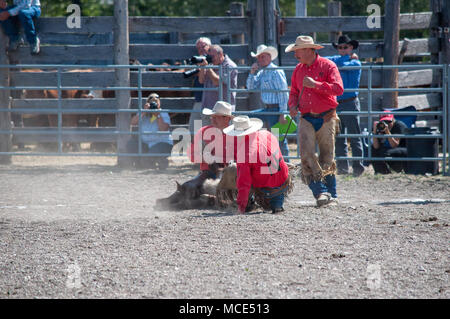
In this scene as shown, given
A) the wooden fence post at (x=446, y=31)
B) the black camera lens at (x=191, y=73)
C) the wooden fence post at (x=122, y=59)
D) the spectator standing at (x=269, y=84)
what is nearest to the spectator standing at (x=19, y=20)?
the wooden fence post at (x=122, y=59)

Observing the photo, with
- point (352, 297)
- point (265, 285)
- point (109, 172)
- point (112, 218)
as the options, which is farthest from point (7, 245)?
point (109, 172)

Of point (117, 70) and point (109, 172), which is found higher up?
point (117, 70)

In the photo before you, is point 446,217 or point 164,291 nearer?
point 164,291

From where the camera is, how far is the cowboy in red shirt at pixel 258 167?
6.75 metres

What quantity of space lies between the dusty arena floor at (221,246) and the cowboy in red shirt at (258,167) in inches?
7.6

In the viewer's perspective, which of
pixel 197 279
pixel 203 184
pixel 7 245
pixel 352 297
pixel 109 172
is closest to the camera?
pixel 352 297

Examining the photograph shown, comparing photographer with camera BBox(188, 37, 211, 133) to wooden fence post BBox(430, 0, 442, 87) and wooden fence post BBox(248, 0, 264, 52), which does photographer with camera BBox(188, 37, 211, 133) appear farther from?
wooden fence post BBox(430, 0, 442, 87)

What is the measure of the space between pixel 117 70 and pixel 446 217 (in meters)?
6.18

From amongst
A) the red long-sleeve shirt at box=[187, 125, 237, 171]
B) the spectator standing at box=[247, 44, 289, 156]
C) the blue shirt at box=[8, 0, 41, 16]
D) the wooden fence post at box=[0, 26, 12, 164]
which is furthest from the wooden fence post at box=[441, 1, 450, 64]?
the wooden fence post at box=[0, 26, 12, 164]

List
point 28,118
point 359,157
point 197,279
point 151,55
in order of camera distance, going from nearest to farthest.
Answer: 1. point 197,279
2. point 359,157
3. point 151,55
4. point 28,118

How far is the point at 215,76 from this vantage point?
10523mm

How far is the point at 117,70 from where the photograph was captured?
1123 centimetres

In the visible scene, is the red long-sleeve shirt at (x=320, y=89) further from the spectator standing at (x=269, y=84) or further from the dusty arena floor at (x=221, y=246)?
the spectator standing at (x=269, y=84)

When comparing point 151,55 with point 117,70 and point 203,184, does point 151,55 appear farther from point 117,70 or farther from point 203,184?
point 203,184
